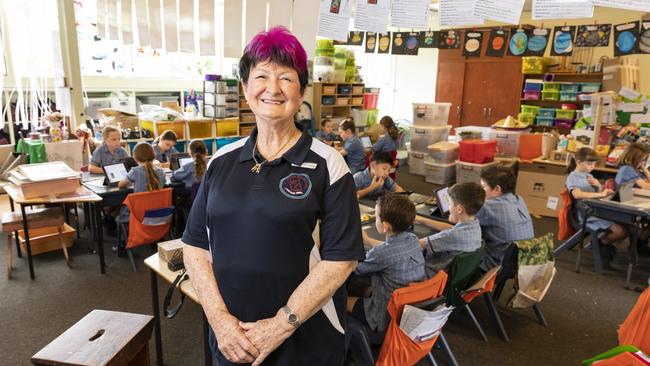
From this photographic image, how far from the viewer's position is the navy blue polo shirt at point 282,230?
45.4 inches

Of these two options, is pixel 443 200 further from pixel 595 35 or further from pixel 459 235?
pixel 595 35

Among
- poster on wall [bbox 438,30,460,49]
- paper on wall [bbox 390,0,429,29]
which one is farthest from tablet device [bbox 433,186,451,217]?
poster on wall [bbox 438,30,460,49]

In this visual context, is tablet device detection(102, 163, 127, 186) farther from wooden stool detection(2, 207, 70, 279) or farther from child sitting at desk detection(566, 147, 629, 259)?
child sitting at desk detection(566, 147, 629, 259)

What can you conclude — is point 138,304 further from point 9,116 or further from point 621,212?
point 9,116

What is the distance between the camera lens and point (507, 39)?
4.47m

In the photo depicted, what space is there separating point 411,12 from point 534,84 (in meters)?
6.40

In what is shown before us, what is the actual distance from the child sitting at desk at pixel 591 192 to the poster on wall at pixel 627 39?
0.91 m

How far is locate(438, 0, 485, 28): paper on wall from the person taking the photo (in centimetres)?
247

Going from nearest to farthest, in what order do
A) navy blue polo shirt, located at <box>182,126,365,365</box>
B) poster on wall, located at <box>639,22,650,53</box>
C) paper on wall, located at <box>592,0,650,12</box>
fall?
navy blue polo shirt, located at <box>182,126,365,365</box>, paper on wall, located at <box>592,0,650,12</box>, poster on wall, located at <box>639,22,650,53</box>

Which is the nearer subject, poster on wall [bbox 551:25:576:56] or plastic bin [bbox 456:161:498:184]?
poster on wall [bbox 551:25:576:56]

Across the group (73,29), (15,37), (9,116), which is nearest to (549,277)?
(73,29)

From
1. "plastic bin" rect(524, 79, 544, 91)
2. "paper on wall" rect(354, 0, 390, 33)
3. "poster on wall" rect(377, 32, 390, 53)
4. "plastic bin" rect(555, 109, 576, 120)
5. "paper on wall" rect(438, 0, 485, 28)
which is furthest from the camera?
"plastic bin" rect(524, 79, 544, 91)

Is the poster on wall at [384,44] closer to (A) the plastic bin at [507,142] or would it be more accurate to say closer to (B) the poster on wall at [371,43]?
(B) the poster on wall at [371,43]

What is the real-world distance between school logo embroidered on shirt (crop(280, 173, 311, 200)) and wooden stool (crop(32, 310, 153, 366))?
109 cm
